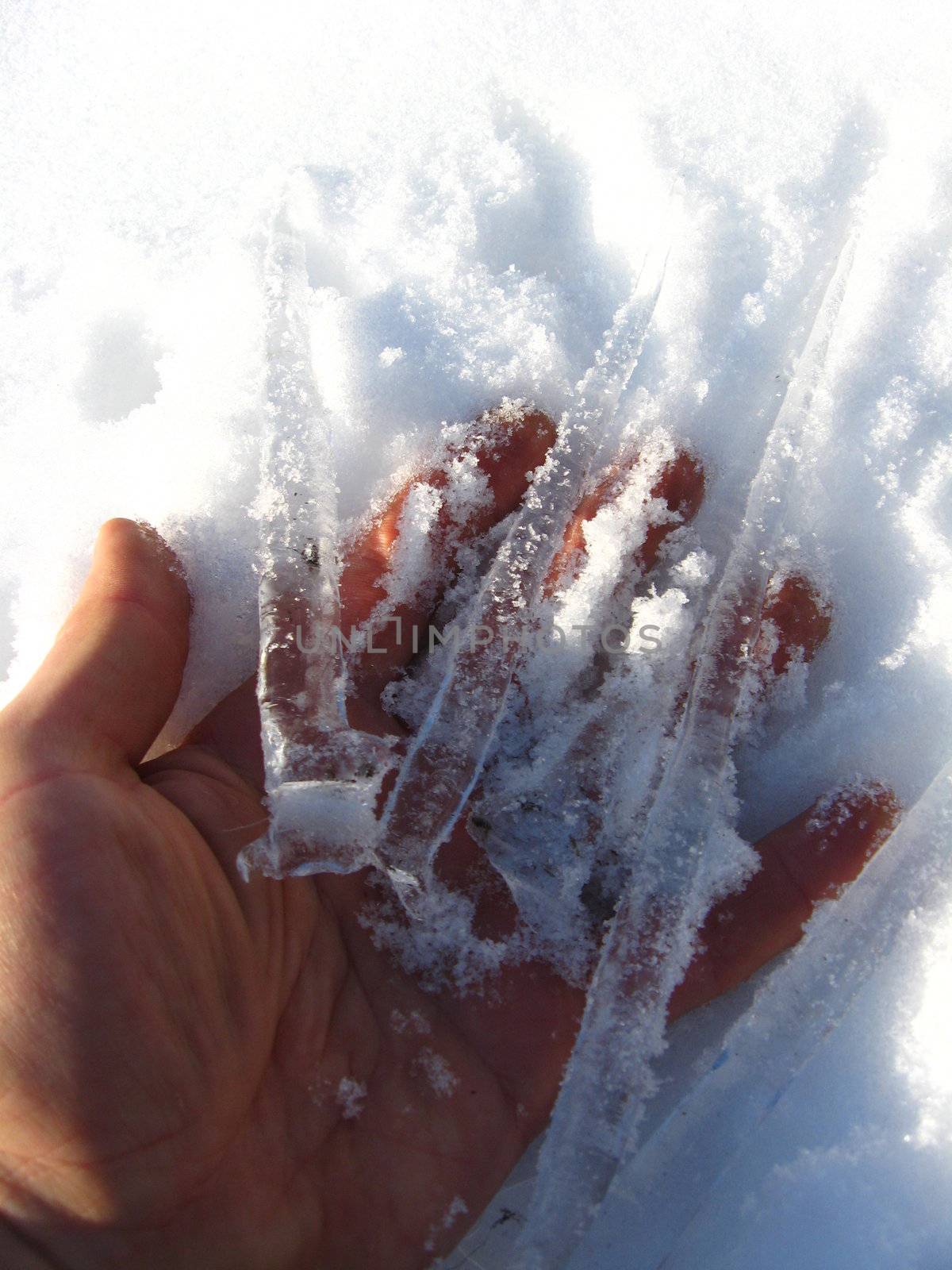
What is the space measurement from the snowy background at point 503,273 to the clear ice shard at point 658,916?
14cm

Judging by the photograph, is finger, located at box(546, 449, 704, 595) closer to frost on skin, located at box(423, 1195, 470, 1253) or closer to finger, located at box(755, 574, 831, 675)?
finger, located at box(755, 574, 831, 675)

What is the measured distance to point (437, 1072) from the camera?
1.73 m

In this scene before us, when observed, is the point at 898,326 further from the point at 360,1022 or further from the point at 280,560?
the point at 360,1022

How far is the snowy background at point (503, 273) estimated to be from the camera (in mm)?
2035

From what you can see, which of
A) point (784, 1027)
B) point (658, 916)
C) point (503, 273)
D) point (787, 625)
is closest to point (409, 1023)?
point (658, 916)

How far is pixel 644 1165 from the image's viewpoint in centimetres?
163

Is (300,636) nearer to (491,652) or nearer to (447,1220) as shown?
(491,652)

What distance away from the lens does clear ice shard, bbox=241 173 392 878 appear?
1541 millimetres

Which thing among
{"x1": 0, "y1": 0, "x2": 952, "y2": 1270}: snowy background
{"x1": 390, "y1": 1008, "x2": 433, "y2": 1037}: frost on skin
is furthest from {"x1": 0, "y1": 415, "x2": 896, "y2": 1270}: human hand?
{"x1": 0, "y1": 0, "x2": 952, "y2": 1270}: snowy background

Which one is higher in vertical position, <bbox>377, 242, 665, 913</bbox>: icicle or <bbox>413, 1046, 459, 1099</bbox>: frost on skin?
<bbox>377, 242, 665, 913</bbox>: icicle

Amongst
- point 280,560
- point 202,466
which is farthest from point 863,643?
point 202,466

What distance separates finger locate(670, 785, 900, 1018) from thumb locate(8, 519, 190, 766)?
1.21 m

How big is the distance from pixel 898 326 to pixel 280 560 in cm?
162

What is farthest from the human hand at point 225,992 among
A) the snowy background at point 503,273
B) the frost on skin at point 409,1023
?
the snowy background at point 503,273
